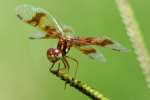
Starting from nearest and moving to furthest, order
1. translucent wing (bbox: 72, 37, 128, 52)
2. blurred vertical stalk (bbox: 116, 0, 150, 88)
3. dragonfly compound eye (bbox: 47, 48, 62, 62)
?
blurred vertical stalk (bbox: 116, 0, 150, 88), translucent wing (bbox: 72, 37, 128, 52), dragonfly compound eye (bbox: 47, 48, 62, 62)

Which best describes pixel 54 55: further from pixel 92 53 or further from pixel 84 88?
pixel 84 88

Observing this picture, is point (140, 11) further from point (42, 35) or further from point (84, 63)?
→ point (42, 35)

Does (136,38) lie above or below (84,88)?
above

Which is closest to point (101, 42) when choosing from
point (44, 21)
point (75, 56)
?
point (44, 21)

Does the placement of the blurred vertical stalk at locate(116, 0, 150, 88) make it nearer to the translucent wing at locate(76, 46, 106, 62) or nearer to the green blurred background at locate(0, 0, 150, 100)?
the translucent wing at locate(76, 46, 106, 62)

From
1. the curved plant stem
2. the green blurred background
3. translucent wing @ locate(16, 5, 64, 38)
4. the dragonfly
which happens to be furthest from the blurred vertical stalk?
the green blurred background

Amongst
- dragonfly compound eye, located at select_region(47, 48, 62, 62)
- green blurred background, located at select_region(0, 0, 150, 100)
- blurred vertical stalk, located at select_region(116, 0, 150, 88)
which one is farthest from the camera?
green blurred background, located at select_region(0, 0, 150, 100)

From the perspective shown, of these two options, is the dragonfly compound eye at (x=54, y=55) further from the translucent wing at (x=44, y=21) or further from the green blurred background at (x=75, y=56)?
the green blurred background at (x=75, y=56)
